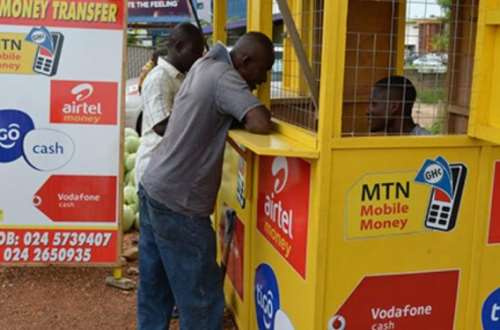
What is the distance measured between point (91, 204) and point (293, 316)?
7.33 feet

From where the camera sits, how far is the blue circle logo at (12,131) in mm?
4566

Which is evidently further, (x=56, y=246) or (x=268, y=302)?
(x=56, y=246)

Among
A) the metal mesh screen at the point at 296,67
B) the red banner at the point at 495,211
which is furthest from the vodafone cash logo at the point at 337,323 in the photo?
the metal mesh screen at the point at 296,67

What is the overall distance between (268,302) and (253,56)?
1.24 meters

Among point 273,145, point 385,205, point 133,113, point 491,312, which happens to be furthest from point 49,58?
point 133,113

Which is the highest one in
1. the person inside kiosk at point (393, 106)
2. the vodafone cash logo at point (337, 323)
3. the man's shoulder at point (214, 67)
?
the man's shoulder at point (214, 67)

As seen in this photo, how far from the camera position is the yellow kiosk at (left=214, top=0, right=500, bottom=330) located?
2.63 meters

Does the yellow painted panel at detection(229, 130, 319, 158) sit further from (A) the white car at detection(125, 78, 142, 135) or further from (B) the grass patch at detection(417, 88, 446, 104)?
(A) the white car at detection(125, 78, 142, 135)

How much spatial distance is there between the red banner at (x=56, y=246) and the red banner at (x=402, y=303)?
2.46 metres

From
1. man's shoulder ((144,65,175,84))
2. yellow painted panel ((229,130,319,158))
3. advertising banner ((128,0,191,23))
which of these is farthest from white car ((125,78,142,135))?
yellow painted panel ((229,130,319,158))

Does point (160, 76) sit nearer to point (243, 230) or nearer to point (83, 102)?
point (83, 102)

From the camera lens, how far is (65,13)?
176 inches

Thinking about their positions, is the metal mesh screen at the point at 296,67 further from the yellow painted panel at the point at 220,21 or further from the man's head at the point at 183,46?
the yellow painted panel at the point at 220,21

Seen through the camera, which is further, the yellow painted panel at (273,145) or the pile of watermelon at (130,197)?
the pile of watermelon at (130,197)
